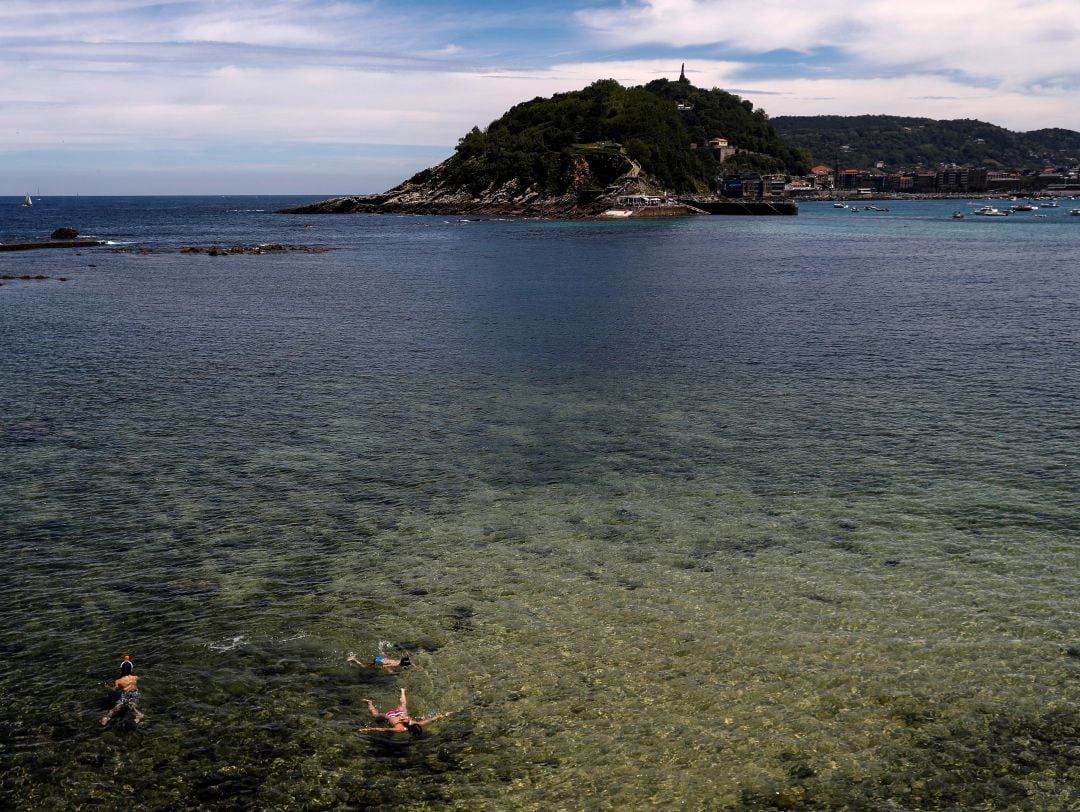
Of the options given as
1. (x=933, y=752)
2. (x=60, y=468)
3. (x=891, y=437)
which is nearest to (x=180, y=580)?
(x=60, y=468)

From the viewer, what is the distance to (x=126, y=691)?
1689cm

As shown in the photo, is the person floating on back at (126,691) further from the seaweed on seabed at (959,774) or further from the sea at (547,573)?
the seaweed on seabed at (959,774)

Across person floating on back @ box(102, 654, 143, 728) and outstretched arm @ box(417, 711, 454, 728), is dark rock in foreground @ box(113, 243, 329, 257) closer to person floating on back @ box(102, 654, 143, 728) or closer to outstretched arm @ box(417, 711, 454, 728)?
person floating on back @ box(102, 654, 143, 728)

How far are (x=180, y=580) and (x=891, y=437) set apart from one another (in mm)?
27188

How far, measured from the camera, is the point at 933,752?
15.3 metres

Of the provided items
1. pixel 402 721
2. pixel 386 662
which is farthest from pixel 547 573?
pixel 402 721

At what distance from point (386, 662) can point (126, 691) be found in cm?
540

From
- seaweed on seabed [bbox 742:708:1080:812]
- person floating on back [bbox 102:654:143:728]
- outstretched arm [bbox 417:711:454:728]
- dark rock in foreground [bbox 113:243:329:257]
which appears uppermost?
dark rock in foreground [bbox 113:243:329:257]

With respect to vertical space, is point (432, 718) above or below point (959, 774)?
above

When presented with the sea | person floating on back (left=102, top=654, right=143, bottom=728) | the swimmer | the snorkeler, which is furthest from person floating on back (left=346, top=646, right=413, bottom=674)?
person floating on back (left=102, top=654, right=143, bottom=728)

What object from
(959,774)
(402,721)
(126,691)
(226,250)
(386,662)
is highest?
(226,250)

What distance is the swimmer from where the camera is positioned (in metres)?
18.3

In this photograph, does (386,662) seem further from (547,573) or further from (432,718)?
(547,573)

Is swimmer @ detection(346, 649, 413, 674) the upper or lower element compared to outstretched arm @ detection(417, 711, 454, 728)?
upper
